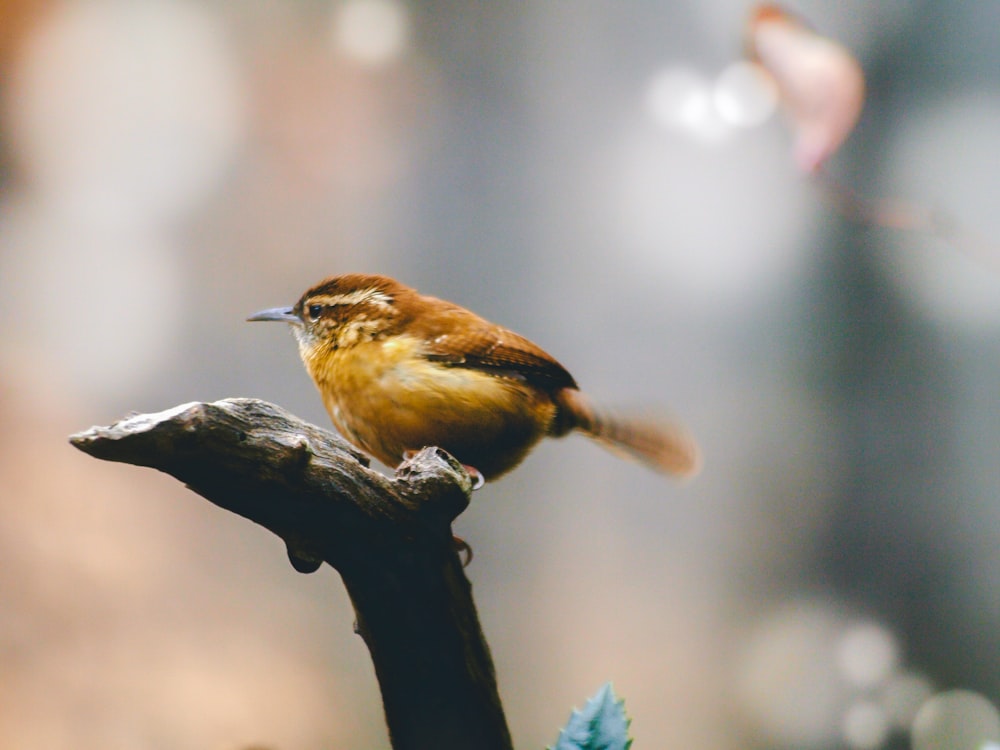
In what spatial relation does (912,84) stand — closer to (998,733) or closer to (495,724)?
(998,733)

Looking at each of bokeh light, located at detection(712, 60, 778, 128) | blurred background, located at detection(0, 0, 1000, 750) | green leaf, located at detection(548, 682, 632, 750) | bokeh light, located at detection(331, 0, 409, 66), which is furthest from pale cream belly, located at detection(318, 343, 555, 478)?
bokeh light, located at detection(712, 60, 778, 128)

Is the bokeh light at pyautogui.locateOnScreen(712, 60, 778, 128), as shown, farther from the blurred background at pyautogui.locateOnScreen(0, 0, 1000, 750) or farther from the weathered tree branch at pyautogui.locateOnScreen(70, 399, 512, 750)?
the weathered tree branch at pyautogui.locateOnScreen(70, 399, 512, 750)

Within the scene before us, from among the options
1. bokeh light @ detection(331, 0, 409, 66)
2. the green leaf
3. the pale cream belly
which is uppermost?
bokeh light @ detection(331, 0, 409, 66)

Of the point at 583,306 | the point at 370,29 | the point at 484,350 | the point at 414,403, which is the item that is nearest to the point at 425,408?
the point at 414,403

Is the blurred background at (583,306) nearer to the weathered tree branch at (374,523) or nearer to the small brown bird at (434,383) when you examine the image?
the small brown bird at (434,383)

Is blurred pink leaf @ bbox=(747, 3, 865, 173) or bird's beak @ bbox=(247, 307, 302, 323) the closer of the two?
bird's beak @ bbox=(247, 307, 302, 323)

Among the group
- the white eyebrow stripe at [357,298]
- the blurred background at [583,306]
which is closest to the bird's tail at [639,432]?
the white eyebrow stripe at [357,298]

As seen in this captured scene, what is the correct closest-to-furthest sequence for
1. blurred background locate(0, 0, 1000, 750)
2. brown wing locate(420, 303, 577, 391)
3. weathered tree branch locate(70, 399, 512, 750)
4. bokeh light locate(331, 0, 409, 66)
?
weathered tree branch locate(70, 399, 512, 750) → brown wing locate(420, 303, 577, 391) → blurred background locate(0, 0, 1000, 750) → bokeh light locate(331, 0, 409, 66)
